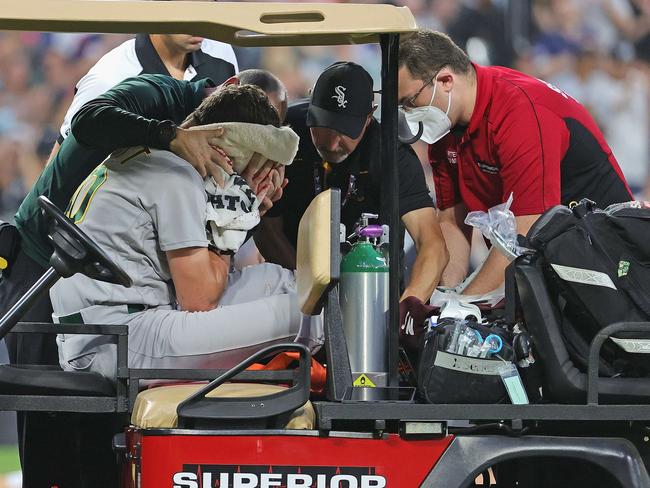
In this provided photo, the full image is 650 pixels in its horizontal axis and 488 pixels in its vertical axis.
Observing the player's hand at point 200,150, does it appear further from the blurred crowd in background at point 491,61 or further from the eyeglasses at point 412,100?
the blurred crowd in background at point 491,61

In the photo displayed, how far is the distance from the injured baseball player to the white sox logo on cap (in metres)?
0.63

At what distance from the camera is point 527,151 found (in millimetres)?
3713

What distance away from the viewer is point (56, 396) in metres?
2.78

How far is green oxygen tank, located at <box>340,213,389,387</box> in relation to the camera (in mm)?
2805

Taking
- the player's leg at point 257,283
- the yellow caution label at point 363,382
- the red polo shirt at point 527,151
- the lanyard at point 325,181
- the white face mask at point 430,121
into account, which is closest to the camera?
the yellow caution label at point 363,382

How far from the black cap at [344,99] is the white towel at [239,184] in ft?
2.08

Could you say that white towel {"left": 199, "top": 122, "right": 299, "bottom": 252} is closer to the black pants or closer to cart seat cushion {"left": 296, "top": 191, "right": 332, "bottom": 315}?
cart seat cushion {"left": 296, "top": 191, "right": 332, "bottom": 315}

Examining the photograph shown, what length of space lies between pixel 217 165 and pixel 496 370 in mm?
928

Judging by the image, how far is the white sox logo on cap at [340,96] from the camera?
381cm

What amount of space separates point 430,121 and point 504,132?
0.24 metres

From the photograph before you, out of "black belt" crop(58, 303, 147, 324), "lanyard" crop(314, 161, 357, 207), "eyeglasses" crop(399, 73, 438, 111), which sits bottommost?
"black belt" crop(58, 303, 147, 324)

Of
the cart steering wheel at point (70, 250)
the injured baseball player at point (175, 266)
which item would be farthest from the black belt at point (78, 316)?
the cart steering wheel at point (70, 250)

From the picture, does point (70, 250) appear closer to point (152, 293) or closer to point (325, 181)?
point (152, 293)

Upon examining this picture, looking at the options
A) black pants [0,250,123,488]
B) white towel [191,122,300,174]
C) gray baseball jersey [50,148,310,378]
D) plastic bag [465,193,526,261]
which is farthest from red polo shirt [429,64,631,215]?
black pants [0,250,123,488]
